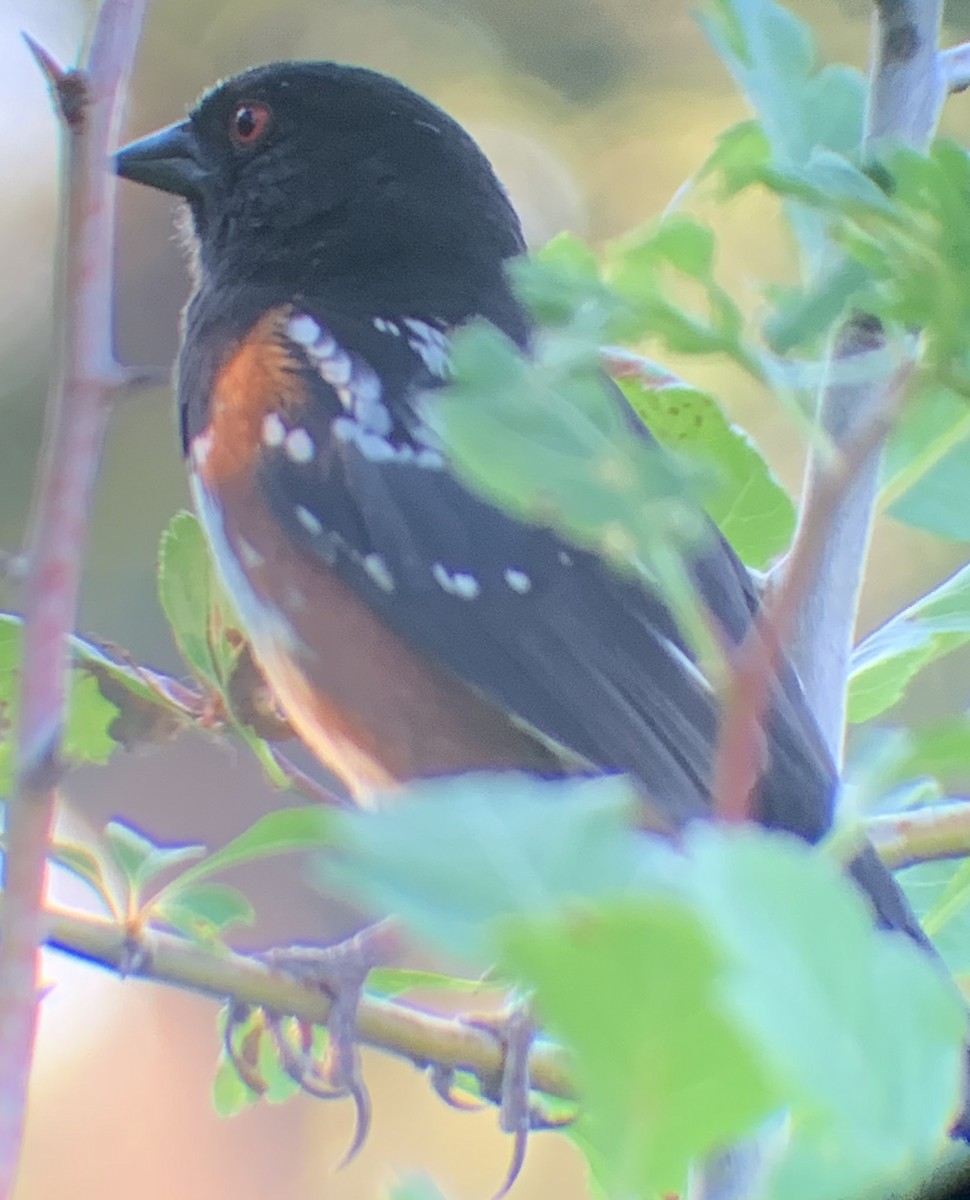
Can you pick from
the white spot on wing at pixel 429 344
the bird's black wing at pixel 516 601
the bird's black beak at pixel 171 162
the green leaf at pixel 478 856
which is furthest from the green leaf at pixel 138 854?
the bird's black beak at pixel 171 162

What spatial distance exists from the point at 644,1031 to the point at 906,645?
457mm

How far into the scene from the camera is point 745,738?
0.24 meters

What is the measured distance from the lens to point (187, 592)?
24.9 inches

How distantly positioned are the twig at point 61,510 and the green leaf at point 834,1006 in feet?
0.41

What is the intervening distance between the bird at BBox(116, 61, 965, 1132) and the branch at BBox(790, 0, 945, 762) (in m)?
0.03

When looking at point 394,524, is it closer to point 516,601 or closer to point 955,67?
point 516,601

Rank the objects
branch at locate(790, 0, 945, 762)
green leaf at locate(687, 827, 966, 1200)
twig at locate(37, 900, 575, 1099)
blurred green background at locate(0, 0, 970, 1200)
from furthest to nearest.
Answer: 1. blurred green background at locate(0, 0, 970, 1200)
2. branch at locate(790, 0, 945, 762)
3. twig at locate(37, 900, 575, 1099)
4. green leaf at locate(687, 827, 966, 1200)

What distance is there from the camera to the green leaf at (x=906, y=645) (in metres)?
0.60

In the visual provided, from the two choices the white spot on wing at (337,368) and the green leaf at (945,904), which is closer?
the green leaf at (945,904)

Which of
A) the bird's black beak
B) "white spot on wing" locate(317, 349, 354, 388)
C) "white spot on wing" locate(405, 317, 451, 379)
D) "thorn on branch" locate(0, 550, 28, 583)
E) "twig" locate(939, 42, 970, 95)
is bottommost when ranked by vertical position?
"white spot on wing" locate(405, 317, 451, 379)

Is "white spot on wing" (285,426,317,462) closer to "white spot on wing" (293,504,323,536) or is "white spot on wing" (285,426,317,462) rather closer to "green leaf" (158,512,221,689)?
"white spot on wing" (293,504,323,536)

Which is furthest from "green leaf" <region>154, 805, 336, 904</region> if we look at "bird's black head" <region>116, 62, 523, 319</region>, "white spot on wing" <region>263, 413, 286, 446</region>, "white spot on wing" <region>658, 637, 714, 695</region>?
"bird's black head" <region>116, 62, 523, 319</region>

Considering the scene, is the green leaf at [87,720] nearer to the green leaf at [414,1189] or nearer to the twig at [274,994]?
the twig at [274,994]

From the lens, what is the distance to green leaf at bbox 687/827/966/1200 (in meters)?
0.17
